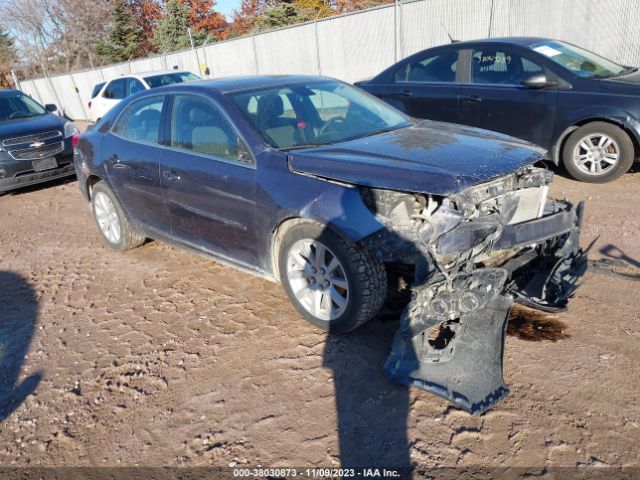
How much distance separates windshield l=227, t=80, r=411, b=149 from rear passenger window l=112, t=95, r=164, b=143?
3.08 ft

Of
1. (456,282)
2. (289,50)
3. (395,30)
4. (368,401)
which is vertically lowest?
(368,401)

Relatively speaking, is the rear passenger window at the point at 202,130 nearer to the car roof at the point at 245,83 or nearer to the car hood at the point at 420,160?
the car roof at the point at 245,83

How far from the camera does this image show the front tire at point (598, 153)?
5.76 metres

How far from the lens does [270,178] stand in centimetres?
349

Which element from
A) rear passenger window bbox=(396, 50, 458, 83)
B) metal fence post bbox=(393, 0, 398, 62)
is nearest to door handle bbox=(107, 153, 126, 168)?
rear passenger window bbox=(396, 50, 458, 83)

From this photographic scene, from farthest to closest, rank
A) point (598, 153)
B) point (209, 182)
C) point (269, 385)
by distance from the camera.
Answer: point (598, 153) → point (209, 182) → point (269, 385)

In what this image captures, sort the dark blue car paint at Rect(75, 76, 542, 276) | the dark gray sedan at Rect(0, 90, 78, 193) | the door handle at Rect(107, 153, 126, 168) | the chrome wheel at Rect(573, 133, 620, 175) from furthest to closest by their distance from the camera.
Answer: the dark gray sedan at Rect(0, 90, 78, 193)
the chrome wheel at Rect(573, 133, 620, 175)
the door handle at Rect(107, 153, 126, 168)
the dark blue car paint at Rect(75, 76, 542, 276)

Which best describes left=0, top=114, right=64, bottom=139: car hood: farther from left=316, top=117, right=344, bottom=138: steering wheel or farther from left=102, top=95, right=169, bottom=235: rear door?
left=316, top=117, right=344, bottom=138: steering wheel

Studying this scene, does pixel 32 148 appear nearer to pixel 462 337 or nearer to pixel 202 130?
pixel 202 130

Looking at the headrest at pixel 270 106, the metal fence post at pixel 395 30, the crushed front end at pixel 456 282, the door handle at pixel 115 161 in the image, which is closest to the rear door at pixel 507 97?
the crushed front end at pixel 456 282

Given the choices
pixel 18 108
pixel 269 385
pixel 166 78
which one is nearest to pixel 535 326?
pixel 269 385

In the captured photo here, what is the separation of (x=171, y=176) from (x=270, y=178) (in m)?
1.14

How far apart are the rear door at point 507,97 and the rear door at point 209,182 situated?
158 inches

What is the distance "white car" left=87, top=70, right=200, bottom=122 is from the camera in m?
12.0
